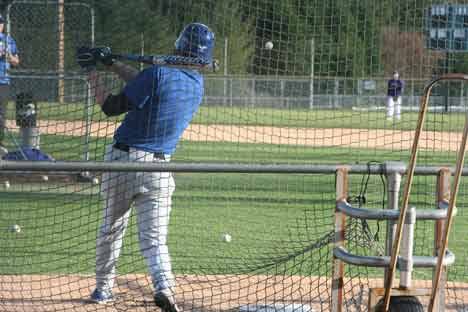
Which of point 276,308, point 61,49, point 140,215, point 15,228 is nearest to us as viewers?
point 276,308

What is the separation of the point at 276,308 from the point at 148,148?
148cm

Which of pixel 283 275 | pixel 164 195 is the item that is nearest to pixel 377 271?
pixel 283 275

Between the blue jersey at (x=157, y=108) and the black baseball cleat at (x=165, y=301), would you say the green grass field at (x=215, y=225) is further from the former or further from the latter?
the blue jersey at (x=157, y=108)

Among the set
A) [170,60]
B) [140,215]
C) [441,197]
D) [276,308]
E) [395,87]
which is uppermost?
[170,60]

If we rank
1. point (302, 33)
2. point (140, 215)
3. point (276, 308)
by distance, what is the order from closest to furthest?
1. point (276, 308)
2. point (140, 215)
3. point (302, 33)

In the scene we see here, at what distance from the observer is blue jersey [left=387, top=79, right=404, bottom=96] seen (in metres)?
10.1

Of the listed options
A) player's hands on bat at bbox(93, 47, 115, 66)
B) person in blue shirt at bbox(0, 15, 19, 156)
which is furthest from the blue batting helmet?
person in blue shirt at bbox(0, 15, 19, 156)

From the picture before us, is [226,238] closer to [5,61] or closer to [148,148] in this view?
[148,148]

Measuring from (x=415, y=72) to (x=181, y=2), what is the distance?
2.71m

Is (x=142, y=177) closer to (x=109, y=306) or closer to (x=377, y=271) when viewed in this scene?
(x=109, y=306)

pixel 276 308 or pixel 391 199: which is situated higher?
pixel 391 199

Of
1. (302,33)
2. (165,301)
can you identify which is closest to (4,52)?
(302,33)

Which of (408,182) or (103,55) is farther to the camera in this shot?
(103,55)

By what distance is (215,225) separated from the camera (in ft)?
34.3
